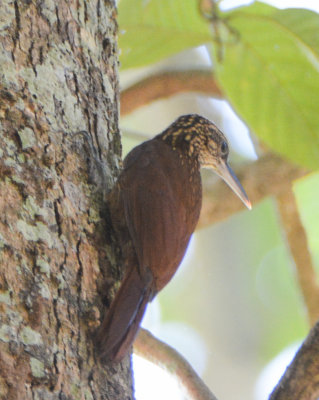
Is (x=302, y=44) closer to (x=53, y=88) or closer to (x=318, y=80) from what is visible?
(x=318, y=80)

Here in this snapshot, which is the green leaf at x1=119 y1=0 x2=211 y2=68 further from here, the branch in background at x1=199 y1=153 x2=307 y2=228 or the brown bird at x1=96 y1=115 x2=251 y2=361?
the branch in background at x1=199 y1=153 x2=307 y2=228

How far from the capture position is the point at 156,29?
3.05 meters

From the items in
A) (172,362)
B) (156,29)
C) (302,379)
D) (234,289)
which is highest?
(156,29)

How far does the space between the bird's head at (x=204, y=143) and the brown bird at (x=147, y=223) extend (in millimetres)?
100

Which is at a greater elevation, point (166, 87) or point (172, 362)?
point (166, 87)

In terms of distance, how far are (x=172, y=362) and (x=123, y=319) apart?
60cm

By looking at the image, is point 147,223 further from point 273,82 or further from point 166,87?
point 166,87

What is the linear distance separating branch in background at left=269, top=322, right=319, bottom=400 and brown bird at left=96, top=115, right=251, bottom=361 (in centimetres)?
42

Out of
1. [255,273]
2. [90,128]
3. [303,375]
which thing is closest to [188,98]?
[255,273]

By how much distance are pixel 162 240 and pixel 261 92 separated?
95cm

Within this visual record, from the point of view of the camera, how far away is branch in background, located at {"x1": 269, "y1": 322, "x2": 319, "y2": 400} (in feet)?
5.73

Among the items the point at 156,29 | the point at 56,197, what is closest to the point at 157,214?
the point at 56,197

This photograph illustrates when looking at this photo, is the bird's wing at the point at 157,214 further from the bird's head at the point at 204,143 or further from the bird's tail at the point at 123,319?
the bird's head at the point at 204,143

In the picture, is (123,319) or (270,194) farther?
(270,194)
